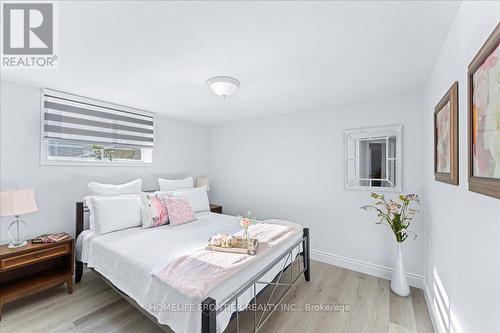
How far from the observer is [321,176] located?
132 inches

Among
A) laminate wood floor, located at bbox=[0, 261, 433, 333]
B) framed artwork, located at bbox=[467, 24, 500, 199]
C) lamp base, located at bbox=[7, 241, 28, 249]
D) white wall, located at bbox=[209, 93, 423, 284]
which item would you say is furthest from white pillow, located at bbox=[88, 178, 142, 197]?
framed artwork, located at bbox=[467, 24, 500, 199]

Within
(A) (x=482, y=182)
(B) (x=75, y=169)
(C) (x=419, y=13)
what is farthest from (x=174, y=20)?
(B) (x=75, y=169)

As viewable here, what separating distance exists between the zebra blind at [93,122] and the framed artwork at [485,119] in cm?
379

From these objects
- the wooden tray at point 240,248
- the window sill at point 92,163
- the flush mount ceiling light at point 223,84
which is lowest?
the wooden tray at point 240,248

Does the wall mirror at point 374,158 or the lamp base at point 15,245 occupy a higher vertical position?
the wall mirror at point 374,158

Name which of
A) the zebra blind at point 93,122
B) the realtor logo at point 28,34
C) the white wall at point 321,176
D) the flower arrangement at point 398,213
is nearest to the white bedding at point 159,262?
the white wall at point 321,176

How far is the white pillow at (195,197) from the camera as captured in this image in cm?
343

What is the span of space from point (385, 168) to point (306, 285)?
1812mm

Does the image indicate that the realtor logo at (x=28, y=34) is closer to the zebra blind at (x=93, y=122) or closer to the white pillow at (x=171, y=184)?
the zebra blind at (x=93, y=122)

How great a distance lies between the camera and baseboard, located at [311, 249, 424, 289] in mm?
2650

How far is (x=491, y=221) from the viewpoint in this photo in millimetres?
943

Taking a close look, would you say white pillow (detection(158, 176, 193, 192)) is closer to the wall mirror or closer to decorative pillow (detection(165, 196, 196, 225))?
decorative pillow (detection(165, 196, 196, 225))

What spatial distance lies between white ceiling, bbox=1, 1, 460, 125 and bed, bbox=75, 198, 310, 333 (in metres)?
1.71

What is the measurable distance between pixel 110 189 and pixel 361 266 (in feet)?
11.7
